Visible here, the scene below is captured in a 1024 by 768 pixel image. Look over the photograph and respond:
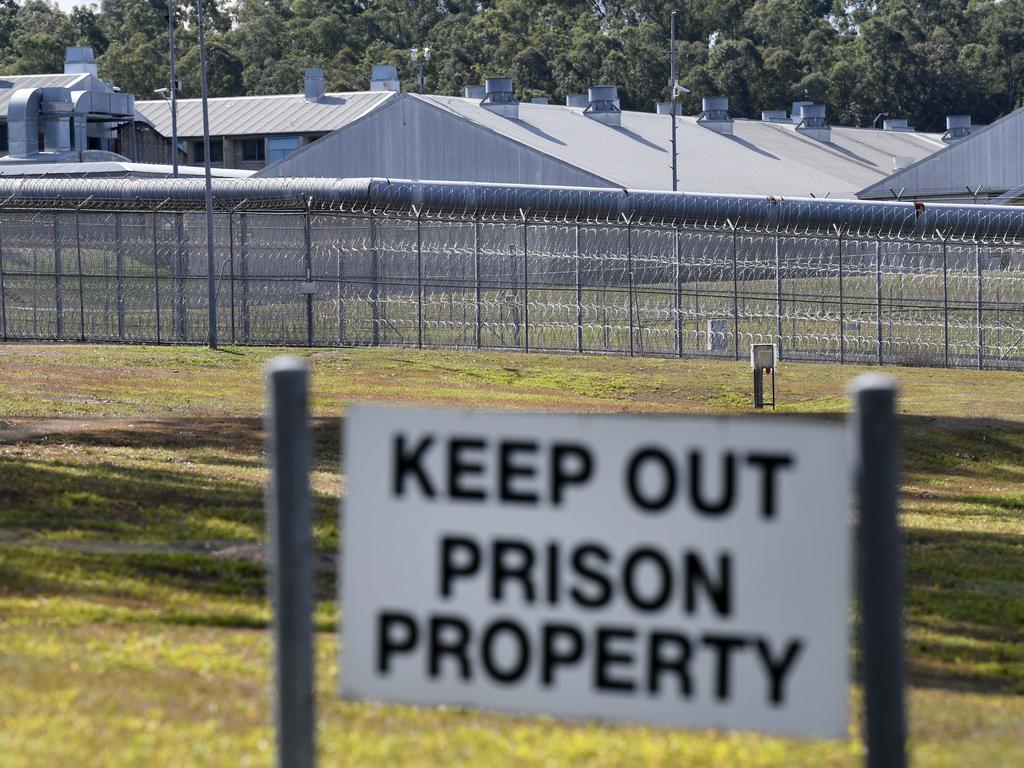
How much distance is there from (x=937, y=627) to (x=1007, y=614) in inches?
42.1

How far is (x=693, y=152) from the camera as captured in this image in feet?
184

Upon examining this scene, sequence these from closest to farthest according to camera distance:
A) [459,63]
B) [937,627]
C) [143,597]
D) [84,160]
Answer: [143,597] → [937,627] → [84,160] → [459,63]

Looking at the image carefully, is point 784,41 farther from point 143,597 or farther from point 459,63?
point 143,597

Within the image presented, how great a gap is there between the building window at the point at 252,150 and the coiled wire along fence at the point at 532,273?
126 feet

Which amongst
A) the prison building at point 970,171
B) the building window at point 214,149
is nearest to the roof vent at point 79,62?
the building window at point 214,149

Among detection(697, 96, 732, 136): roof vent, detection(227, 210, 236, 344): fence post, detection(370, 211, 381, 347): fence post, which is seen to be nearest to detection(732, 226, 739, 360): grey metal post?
detection(370, 211, 381, 347): fence post

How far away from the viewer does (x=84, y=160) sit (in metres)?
54.8

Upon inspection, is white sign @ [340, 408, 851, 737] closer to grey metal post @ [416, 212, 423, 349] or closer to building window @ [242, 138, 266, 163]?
grey metal post @ [416, 212, 423, 349]

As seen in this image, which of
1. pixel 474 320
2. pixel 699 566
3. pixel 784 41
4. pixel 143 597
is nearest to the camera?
pixel 699 566

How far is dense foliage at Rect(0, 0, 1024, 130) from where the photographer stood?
90.8 meters

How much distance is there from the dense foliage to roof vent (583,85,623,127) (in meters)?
26.6

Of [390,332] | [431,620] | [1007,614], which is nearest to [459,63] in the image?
[390,332]

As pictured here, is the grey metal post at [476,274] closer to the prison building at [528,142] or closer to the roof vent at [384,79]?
the prison building at [528,142]

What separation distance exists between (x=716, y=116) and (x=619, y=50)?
27162 millimetres
